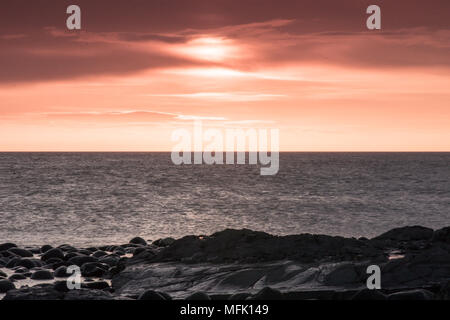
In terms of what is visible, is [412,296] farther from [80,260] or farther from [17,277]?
[80,260]

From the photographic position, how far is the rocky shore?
12.7 meters

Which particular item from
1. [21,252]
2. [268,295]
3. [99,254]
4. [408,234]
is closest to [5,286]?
[99,254]

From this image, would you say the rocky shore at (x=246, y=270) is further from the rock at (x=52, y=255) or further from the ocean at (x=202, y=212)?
the ocean at (x=202, y=212)

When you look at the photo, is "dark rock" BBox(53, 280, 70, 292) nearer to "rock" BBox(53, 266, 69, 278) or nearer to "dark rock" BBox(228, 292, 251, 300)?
"rock" BBox(53, 266, 69, 278)

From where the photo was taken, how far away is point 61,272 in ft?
57.2

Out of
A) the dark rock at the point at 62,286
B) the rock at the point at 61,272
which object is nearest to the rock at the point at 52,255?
the rock at the point at 61,272

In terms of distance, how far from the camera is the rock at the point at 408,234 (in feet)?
69.6

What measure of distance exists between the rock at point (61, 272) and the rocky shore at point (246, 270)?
30 millimetres

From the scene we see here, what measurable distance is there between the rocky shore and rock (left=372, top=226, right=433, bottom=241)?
8 centimetres

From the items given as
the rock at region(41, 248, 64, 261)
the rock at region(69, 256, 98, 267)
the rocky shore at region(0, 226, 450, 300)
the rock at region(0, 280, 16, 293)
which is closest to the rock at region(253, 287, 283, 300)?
the rocky shore at region(0, 226, 450, 300)
